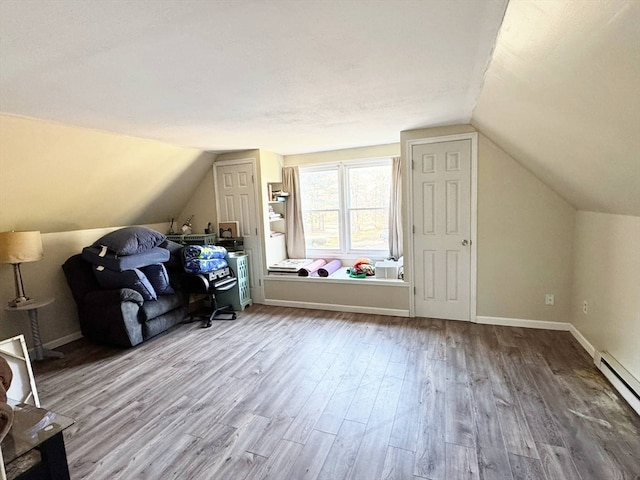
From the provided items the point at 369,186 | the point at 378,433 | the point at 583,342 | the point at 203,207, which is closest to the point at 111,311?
the point at 203,207

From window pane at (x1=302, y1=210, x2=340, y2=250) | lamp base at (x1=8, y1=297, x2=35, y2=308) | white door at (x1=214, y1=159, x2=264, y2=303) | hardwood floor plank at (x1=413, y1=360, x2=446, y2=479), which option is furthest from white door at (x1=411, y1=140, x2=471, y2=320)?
lamp base at (x1=8, y1=297, x2=35, y2=308)

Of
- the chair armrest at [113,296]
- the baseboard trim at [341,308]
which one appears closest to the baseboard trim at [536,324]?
the baseboard trim at [341,308]

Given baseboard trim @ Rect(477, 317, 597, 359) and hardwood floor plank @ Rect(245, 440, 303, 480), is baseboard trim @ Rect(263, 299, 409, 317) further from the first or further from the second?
hardwood floor plank @ Rect(245, 440, 303, 480)

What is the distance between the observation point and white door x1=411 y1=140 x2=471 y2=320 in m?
3.50

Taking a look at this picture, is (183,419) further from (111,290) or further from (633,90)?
(633,90)

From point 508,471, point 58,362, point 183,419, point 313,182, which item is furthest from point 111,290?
point 508,471

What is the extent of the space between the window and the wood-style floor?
1663 millimetres

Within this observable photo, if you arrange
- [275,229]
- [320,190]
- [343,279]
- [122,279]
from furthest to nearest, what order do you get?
[275,229], [320,190], [343,279], [122,279]

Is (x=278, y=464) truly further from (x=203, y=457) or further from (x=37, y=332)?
(x=37, y=332)

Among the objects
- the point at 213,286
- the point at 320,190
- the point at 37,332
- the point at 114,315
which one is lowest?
the point at 37,332

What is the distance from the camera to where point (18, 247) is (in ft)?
9.04

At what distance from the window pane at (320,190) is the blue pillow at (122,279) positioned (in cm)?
255

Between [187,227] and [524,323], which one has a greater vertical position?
[187,227]

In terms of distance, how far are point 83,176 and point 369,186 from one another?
11.3 ft
